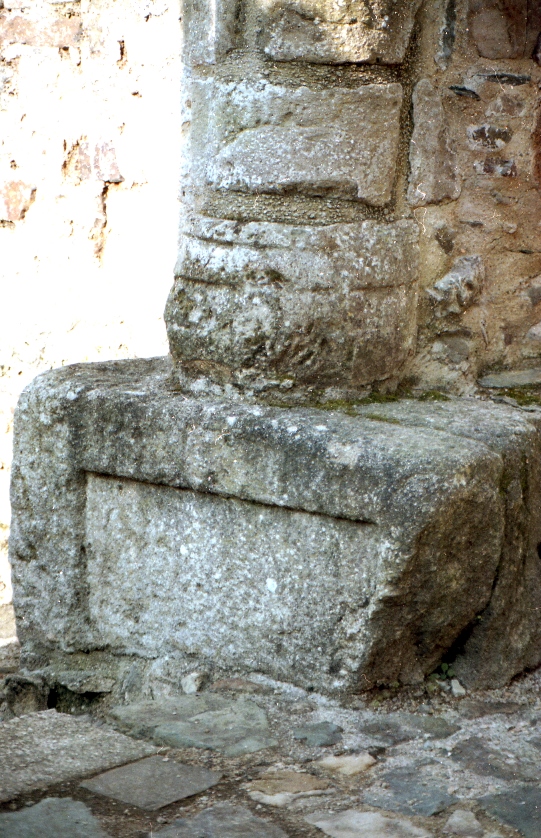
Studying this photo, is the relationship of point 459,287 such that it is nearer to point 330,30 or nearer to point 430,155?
point 430,155

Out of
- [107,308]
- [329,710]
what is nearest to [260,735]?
[329,710]

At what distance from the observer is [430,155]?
232cm

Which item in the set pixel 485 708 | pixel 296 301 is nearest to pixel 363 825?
pixel 485 708

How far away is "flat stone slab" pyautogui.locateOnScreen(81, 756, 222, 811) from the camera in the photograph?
5.50 feet

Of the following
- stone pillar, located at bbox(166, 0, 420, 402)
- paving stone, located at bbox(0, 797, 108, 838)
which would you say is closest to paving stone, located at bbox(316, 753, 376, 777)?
paving stone, located at bbox(0, 797, 108, 838)

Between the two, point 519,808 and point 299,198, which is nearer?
point 519,808

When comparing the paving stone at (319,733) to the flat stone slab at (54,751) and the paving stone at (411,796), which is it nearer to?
the paving stone at (411,796)

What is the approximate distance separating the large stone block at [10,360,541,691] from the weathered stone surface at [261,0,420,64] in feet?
2.61

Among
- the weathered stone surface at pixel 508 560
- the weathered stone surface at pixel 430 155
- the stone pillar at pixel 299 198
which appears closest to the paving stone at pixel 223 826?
the weathered stone surface at pixel 508 560

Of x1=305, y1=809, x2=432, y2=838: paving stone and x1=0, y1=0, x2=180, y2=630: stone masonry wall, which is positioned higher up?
x1=0, y1=0, x2=180, y2=630: stone masonry wall

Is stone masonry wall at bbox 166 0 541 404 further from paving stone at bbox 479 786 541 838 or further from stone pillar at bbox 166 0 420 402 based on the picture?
paving stone at bbox 479 786 541 838

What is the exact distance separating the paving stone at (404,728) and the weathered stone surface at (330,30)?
4.68ft

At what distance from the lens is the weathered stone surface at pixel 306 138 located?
2.19 meters

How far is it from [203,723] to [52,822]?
0.44 metres
